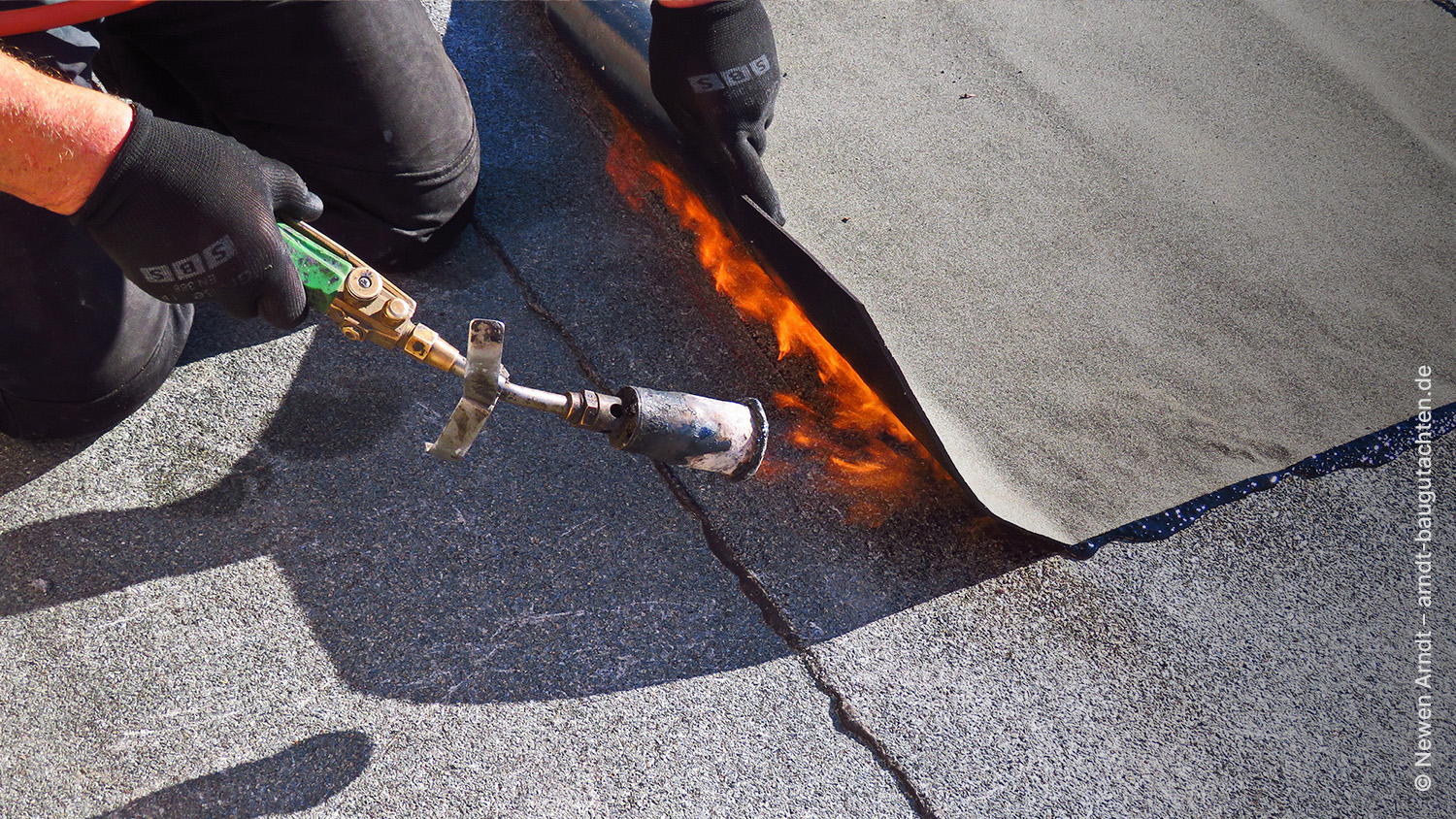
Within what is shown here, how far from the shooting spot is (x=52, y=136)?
147cm

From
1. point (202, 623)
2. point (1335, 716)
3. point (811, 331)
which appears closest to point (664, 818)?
point (202, 623)

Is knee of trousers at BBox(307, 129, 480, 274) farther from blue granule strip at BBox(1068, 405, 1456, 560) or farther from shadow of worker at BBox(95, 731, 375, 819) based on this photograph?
blue granule strip at BBox(1068, 405, 1456, 560)

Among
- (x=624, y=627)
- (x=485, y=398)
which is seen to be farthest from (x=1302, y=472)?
(x=485, y=398)

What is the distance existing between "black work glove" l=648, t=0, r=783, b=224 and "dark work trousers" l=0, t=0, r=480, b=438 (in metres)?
0.54

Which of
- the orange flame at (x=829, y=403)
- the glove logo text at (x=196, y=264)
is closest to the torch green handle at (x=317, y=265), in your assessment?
the glove logo text at (x=196, y=264)

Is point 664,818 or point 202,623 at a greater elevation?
point 202,623

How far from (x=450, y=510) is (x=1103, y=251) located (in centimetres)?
181

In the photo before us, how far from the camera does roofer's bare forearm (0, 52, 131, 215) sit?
4.74 ft

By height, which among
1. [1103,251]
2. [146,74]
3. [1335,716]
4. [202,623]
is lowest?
[1335,716]

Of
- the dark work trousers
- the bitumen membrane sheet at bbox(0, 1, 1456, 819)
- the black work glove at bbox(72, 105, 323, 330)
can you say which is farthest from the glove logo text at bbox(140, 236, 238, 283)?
the bitumen membrane sheet at bbox(0, 1, 1456, 819)

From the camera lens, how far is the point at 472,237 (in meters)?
2.42

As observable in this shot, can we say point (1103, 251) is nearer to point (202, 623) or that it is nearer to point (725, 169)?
point (725, 169)

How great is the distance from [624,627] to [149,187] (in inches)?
44.0

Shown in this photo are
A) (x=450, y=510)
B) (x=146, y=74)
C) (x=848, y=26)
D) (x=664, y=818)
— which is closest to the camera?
(x=664, y=818)
